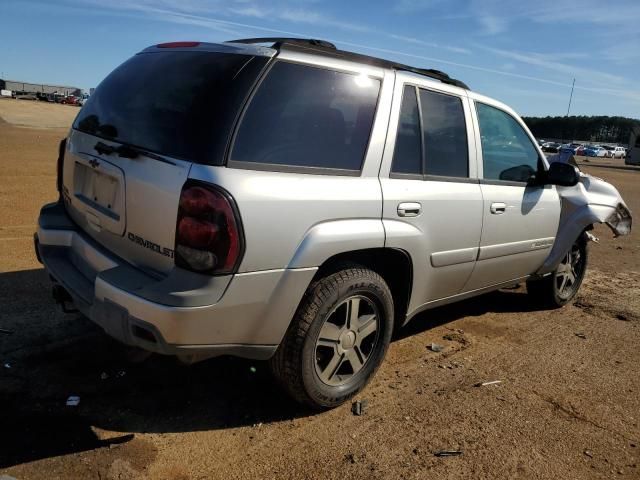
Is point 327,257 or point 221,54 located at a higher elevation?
point 221,54

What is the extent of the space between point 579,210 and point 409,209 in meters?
2.57

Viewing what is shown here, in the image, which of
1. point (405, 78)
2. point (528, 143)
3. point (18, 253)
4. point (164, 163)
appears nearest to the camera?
point (164, 163)

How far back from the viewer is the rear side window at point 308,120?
8.63 feet

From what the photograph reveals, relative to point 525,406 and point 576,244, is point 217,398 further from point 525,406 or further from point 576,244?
point 576,244

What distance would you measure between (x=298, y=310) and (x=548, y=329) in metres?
2.97

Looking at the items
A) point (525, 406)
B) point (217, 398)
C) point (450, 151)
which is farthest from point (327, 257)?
point (525, 406)

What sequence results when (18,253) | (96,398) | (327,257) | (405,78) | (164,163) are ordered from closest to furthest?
(164,163)
(327,257)
(96,398)
(405,78)
(18,253)

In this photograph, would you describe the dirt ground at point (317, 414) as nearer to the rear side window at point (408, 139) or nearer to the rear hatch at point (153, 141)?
the rear hatch at point (153, 141)

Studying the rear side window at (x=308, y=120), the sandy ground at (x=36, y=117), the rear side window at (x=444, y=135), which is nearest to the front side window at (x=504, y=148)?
the rear side window at (x=444, y=135)

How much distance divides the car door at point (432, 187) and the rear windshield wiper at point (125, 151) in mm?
1263

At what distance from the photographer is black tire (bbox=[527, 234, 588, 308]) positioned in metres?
5.32

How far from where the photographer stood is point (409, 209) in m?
A: 3.29

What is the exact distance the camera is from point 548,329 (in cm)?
488

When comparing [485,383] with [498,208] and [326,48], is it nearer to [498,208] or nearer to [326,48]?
[498,208]
